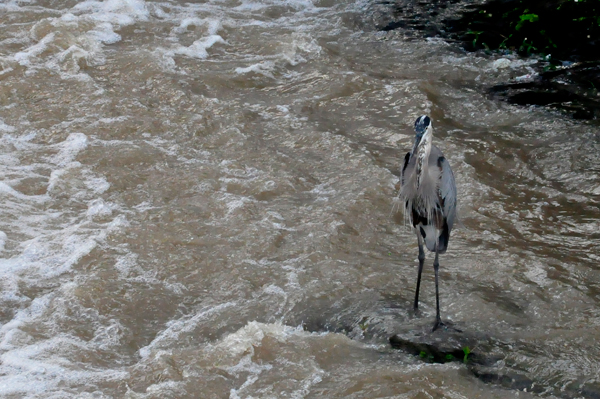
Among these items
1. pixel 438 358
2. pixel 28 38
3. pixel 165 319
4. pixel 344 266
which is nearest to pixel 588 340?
pixel 438 358

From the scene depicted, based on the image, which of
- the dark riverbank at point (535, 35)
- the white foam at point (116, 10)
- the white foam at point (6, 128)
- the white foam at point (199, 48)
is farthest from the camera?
the white foam at point (116, 10)

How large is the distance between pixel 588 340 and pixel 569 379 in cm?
42

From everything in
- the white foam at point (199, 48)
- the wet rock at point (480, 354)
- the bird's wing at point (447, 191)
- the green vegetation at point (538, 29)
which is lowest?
the wet rock at point (480, 354)

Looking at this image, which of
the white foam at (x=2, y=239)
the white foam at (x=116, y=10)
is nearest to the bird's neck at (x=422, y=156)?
the white foam at (x=2, y=239)

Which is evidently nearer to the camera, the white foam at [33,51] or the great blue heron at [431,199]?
the great blue heron at [431,199]

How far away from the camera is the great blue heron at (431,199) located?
156 inches

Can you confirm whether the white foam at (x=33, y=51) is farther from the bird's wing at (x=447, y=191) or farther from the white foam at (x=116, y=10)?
the bird's wing at (x=447, y=191)

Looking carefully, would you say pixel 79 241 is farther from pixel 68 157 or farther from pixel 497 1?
pixel 497 1

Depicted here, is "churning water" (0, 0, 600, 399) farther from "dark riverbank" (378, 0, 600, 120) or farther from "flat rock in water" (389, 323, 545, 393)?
"dark riverbank" (378, 0, 600, 120)

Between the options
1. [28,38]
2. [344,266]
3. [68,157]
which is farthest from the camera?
[28,38]

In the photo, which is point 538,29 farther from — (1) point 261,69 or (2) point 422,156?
(2) point 422,156

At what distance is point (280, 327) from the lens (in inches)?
164

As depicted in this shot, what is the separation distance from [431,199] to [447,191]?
4.9 inches

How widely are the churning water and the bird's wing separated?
39cm
